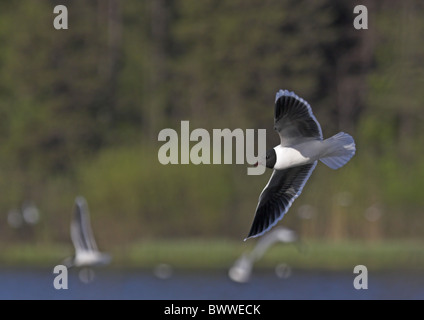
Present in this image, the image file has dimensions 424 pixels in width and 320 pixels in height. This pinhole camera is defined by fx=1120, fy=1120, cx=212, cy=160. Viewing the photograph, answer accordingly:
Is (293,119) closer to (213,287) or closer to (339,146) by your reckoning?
(339,146)

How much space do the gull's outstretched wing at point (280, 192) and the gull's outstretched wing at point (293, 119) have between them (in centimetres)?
63

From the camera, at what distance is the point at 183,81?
33.0m

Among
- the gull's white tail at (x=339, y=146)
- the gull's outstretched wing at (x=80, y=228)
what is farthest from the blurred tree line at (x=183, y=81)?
the gull's white tail at (x=339, y=146)

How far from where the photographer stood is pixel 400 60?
99.3 feet

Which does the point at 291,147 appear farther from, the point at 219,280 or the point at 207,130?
the point at 207,130

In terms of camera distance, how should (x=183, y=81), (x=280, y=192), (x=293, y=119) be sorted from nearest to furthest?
(x=293, y=119) < (x=280, y=192) < (x=183, y=81)

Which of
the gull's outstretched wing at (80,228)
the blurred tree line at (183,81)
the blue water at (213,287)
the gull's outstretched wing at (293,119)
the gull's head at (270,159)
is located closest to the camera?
the gull's outstretched wing at (293,119)

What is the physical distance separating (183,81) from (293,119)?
25.1 metres

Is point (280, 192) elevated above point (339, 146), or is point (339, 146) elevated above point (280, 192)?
point (339, 146)

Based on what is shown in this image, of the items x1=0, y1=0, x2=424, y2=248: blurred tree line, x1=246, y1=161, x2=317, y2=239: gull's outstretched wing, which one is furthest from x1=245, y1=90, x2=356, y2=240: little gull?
x1=0, y1=0, x2=424, y2=248: blurred tree line

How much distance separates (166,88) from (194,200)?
31.9 ft

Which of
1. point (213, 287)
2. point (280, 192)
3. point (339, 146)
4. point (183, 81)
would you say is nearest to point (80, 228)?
point (280, 192)

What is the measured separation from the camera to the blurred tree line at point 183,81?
2750cm

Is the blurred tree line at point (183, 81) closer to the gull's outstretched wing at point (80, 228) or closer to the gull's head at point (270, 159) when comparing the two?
the gull's outstretched wing at point (80, 228)
